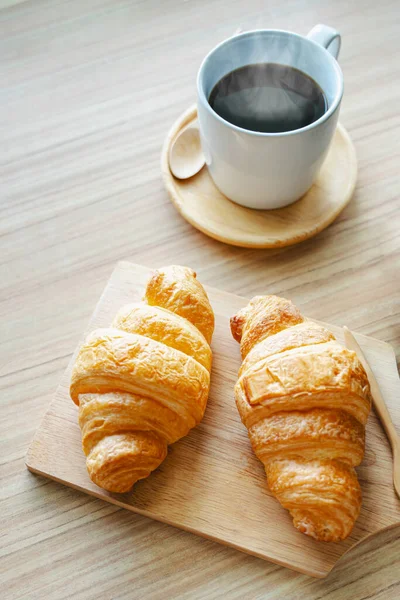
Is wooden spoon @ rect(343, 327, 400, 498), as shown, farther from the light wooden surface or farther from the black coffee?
the black coffee

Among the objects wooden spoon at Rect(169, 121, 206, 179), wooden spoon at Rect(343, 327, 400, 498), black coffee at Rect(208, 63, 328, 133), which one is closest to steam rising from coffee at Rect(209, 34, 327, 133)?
black coffee at Rect(208, 63, 328, 133)

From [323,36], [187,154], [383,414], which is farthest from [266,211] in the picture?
[383,414]

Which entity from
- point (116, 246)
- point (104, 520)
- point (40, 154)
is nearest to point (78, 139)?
point (40, 154)

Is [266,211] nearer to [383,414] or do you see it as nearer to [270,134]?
[270,134]

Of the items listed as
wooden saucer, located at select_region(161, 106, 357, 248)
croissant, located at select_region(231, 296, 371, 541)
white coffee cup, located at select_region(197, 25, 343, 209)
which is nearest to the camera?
croissant, located at select_region(231, 296, 371, 541)

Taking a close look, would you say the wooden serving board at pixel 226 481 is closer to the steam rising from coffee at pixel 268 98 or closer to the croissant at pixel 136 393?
the croissant at pixel 136 393
